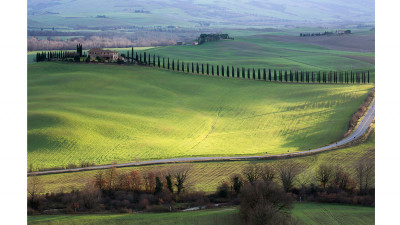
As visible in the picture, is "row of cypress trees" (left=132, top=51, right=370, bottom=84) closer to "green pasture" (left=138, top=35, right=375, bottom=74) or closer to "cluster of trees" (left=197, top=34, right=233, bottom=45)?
"green pasture" (left=138, top=35, right=375, bottom=74)

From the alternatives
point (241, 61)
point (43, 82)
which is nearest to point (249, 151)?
point (43, 82)

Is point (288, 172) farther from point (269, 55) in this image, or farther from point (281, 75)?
point (269, 55)

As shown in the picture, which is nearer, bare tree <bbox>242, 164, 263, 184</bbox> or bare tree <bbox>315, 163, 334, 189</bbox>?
bare tree <bbox>315, 163, 334, 189</bbox>

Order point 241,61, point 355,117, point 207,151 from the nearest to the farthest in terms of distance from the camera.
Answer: point 207,151 → point 355,117 → point 241,61

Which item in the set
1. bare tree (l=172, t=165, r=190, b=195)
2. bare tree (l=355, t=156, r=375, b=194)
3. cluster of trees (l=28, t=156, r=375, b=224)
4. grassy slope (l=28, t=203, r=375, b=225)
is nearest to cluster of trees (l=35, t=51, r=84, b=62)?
bare tree (l=172, t=165, r=190, b=195)

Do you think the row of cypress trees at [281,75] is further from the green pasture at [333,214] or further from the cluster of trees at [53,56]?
the green pasture at [333,214]
